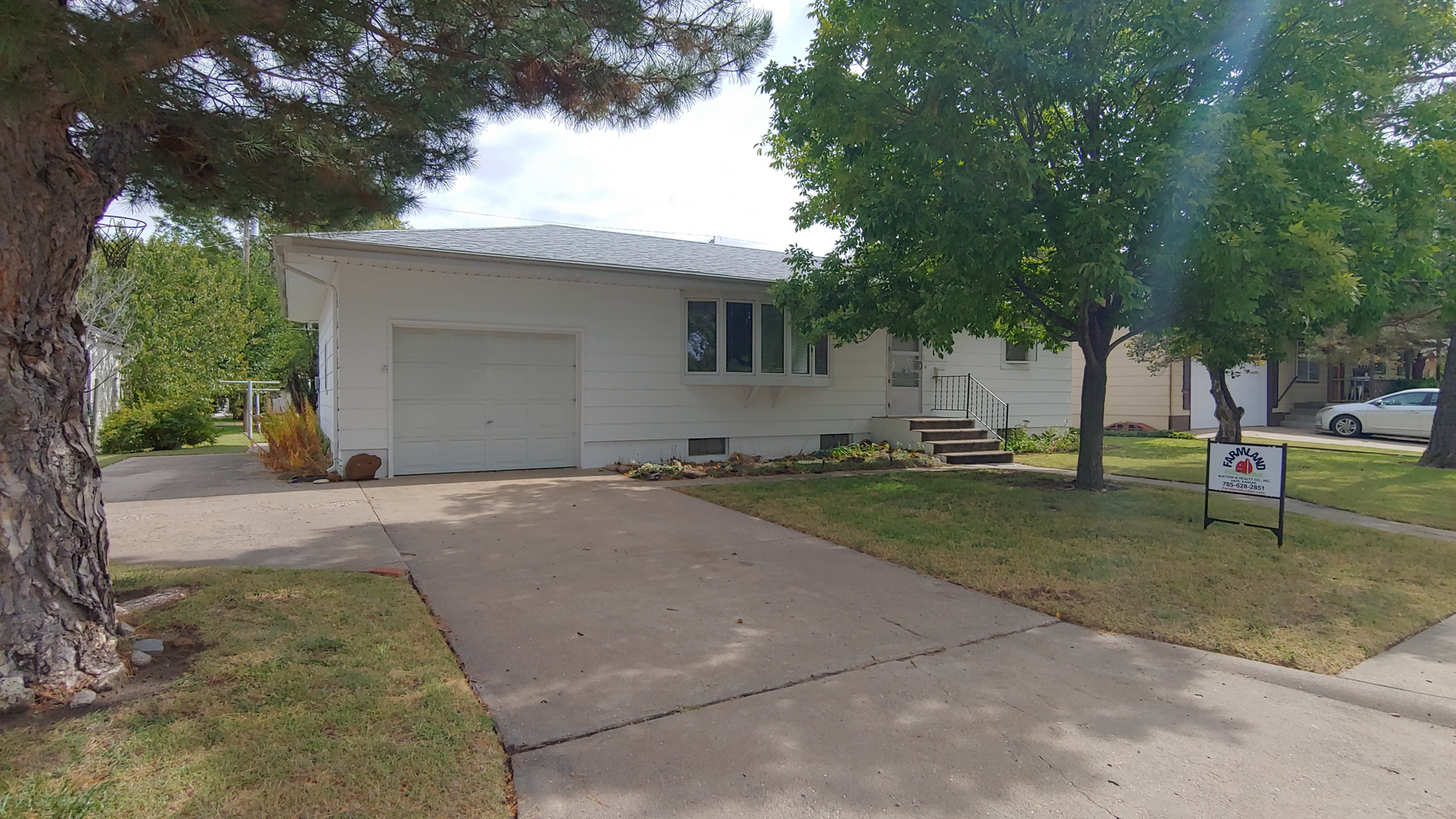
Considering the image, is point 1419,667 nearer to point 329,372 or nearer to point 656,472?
point 656,472

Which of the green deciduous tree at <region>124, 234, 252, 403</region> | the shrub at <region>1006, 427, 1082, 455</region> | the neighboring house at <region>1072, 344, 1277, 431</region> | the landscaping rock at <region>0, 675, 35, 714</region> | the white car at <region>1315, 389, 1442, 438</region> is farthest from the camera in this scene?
the neighboring house at <region>1072, 344, 1277, 431</region>

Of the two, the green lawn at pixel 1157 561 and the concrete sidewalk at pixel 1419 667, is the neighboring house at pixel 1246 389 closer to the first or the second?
the green lawn at pixel 1157 561

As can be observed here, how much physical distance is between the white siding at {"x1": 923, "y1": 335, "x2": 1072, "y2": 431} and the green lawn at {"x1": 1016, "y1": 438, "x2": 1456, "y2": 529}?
151cm

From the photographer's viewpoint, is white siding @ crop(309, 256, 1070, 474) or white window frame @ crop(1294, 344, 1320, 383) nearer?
white siding @ crop(309, 256, 1070, 474)

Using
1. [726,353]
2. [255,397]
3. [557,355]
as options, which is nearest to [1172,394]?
[726,353]

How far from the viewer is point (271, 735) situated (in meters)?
2.76

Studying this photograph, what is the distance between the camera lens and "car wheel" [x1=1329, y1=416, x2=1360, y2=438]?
20.5 metres

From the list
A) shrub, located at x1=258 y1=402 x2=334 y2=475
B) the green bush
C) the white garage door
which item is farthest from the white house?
the green bush

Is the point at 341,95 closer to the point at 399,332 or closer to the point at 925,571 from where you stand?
the point at 925,571

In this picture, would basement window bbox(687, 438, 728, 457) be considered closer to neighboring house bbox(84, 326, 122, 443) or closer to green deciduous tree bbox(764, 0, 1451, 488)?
green deciduous tree bbox(764, 0, 1451, 488)

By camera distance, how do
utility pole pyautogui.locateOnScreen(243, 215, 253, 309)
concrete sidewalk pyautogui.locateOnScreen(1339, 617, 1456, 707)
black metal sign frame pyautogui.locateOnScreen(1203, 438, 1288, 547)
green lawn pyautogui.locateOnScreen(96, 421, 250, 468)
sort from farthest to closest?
utility pole pyautogui.locateOnScreen(243, 215, 253, 309) → green lawn pyautogui.locateOnScreen(96, 421, 250, 468) → black metal sign frame pyautogui.locateOnScreen(1203, 438, 1288, 547) → concrete sidewalk pyautogui.locateOnScreen(1339, 617, 1456, 707)

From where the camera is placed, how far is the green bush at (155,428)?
15.5 meters

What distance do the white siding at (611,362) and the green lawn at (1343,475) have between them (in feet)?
12.8

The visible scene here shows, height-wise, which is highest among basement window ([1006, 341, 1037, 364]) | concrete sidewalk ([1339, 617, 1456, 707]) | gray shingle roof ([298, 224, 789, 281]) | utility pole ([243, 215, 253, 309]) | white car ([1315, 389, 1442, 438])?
utility pole ([243, 215, 253, 309])
